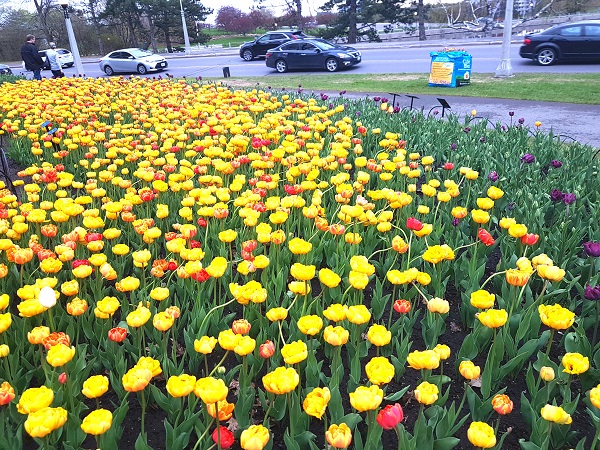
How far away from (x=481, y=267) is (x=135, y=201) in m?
2.29

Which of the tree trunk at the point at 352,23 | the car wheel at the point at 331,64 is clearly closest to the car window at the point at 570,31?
the car wheel at the point at 331,64

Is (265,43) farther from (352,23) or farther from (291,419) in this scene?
(291,419)

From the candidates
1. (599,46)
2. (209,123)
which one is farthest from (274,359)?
(599,46)

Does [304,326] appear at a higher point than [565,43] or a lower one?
higher

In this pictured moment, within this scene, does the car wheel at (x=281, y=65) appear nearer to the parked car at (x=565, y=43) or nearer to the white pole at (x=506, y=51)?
the white pole at (x=506, y=51)

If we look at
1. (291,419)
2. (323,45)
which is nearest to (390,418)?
(291,419)

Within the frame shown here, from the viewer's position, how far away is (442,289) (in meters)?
2.85

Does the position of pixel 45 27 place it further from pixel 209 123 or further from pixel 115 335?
pixel 115 335

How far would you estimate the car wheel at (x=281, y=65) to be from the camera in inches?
758

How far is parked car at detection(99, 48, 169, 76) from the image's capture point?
76.0 ft

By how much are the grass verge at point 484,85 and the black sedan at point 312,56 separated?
182 centimetres

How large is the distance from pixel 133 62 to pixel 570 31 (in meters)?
17.8

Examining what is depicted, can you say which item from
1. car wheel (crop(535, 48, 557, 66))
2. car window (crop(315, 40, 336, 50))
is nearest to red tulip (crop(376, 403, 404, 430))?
car wheel (crop(535, 48, 557, 66))

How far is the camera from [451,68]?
12.4 metres
